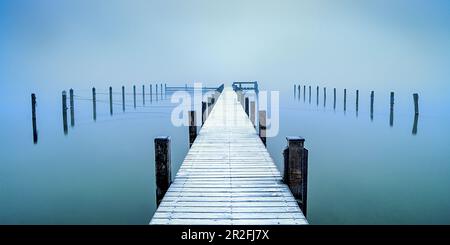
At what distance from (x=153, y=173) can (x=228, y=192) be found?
6.78 m

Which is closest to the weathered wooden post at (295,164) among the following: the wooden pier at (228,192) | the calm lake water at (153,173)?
the wooden pier at (228,192)

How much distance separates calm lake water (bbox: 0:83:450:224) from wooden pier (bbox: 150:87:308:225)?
1.96m

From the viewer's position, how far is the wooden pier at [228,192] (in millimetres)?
4320

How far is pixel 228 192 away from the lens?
527 centimetres

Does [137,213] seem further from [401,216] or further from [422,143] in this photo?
[422,143]

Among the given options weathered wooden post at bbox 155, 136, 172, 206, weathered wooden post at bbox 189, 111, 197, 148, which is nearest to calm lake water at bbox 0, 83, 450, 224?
weathered wooden post at bbox 189, 111, 197, 148

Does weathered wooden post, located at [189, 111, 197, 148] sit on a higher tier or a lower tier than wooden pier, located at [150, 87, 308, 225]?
higher

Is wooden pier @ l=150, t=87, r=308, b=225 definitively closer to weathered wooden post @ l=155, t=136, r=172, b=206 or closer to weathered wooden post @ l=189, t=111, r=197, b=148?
weathered wooden post @ l=155, t=136, r=172, b=206

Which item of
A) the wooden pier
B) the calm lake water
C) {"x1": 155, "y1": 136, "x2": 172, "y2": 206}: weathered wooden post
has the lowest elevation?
the calm lake water

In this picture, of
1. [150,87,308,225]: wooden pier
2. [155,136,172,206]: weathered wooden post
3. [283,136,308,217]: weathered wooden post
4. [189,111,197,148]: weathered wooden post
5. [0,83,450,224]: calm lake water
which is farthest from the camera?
[189,111,197,148]: weathered wooden post

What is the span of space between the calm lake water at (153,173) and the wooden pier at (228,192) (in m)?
1.96

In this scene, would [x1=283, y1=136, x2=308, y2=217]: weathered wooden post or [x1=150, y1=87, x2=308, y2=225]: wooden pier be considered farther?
[x1=283, y1=136, x2=308, y2=217]: weathered wooden post

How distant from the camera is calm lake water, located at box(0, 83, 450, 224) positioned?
817cm

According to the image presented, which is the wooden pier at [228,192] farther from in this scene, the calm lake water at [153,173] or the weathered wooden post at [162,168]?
the calm lake water at [153,173]
